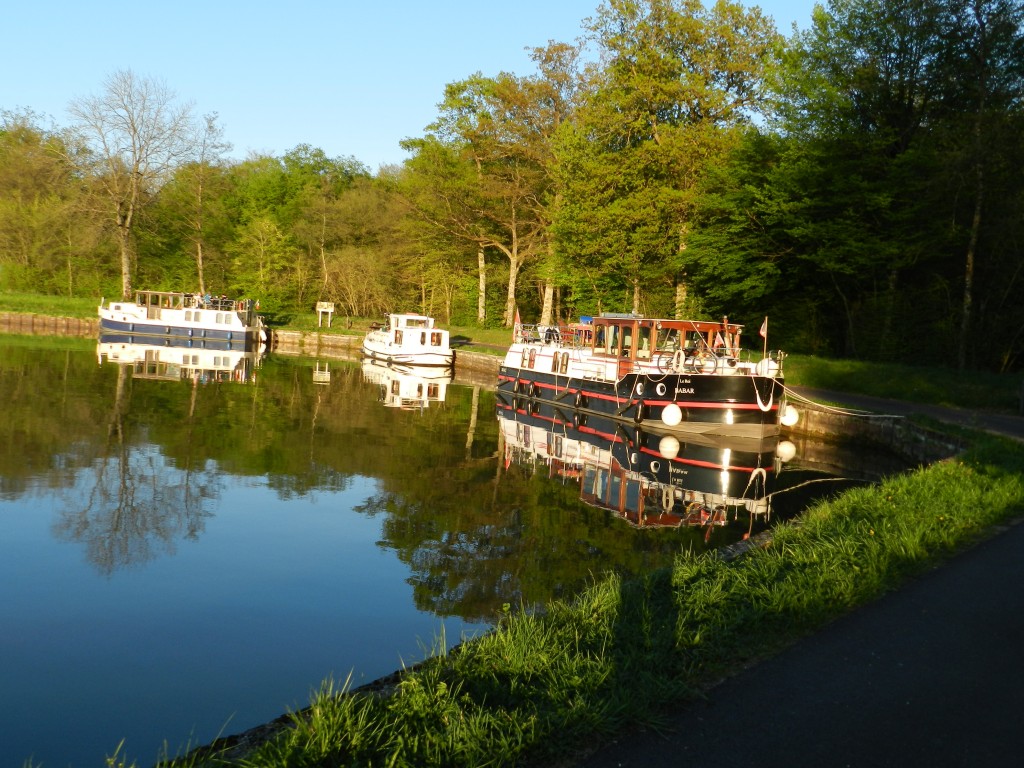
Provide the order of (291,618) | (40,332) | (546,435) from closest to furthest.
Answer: (291,618), (546,435), (40,332)

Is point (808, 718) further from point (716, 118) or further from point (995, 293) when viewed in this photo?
point (716, 118)

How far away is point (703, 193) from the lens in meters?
35.2

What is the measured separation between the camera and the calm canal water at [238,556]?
6684 mm

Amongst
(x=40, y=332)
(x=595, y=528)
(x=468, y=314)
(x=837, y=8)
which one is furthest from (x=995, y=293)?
(x=40, y=332)

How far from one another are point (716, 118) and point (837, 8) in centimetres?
637

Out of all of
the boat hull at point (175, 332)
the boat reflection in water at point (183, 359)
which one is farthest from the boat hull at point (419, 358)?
the boat hull at point (175, 332)

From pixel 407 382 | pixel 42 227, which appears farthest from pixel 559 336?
pixel 42 227

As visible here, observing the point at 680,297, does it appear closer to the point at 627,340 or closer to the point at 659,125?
the point at 659,125

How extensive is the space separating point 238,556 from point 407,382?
25.4 metres

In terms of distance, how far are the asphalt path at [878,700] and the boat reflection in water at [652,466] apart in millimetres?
6716

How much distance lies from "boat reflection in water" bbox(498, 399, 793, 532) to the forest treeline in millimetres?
10037

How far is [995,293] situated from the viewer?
1074 inches

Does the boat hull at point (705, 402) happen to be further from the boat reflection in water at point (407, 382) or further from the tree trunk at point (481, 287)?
the tree trunk at point (481, 287)

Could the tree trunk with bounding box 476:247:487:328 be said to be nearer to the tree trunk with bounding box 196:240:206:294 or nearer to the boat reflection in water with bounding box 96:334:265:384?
the boat reflection in water with bounding box 96:334:265:384
